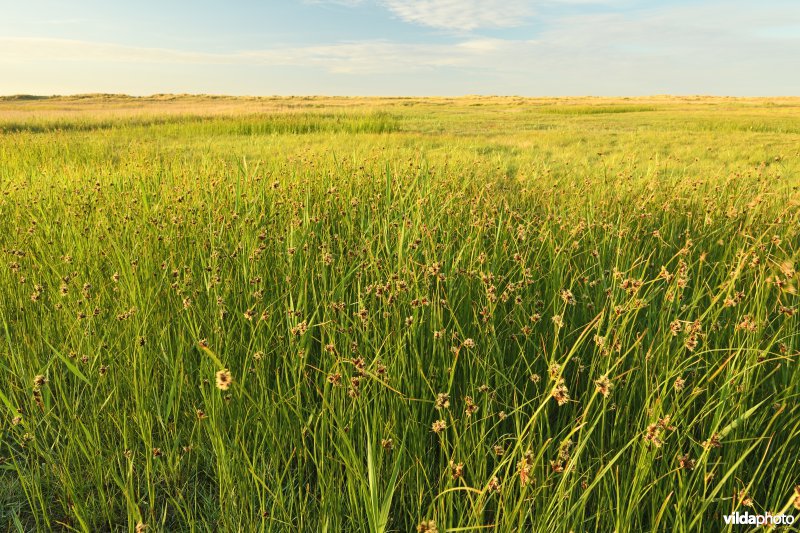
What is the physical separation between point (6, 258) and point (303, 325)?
3.16m

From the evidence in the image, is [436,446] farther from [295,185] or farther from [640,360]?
[295,185]

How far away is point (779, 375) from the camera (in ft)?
7.22

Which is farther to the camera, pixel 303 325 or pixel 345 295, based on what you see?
pixel 345 295

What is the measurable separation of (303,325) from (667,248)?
331 centimetres

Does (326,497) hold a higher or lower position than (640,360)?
lower

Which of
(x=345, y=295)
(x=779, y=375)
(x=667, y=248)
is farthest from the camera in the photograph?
(x=667, y=248)

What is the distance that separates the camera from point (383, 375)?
5.19 ft

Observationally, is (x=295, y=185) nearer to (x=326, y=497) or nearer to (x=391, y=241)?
(x=391, y=241)

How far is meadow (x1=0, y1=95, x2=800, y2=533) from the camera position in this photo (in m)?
1.58

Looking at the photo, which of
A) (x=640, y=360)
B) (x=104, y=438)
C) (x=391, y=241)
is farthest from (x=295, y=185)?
(x=640, y=360)

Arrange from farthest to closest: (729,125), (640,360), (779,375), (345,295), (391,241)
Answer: (729,125)
(391,241)
(345,295)
(779,375)
(640,360)

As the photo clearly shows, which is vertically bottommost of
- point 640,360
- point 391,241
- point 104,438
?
point 104,438

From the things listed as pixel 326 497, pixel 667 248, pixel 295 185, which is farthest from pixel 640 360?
pixel 295 185

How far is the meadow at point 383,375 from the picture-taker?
158cm
